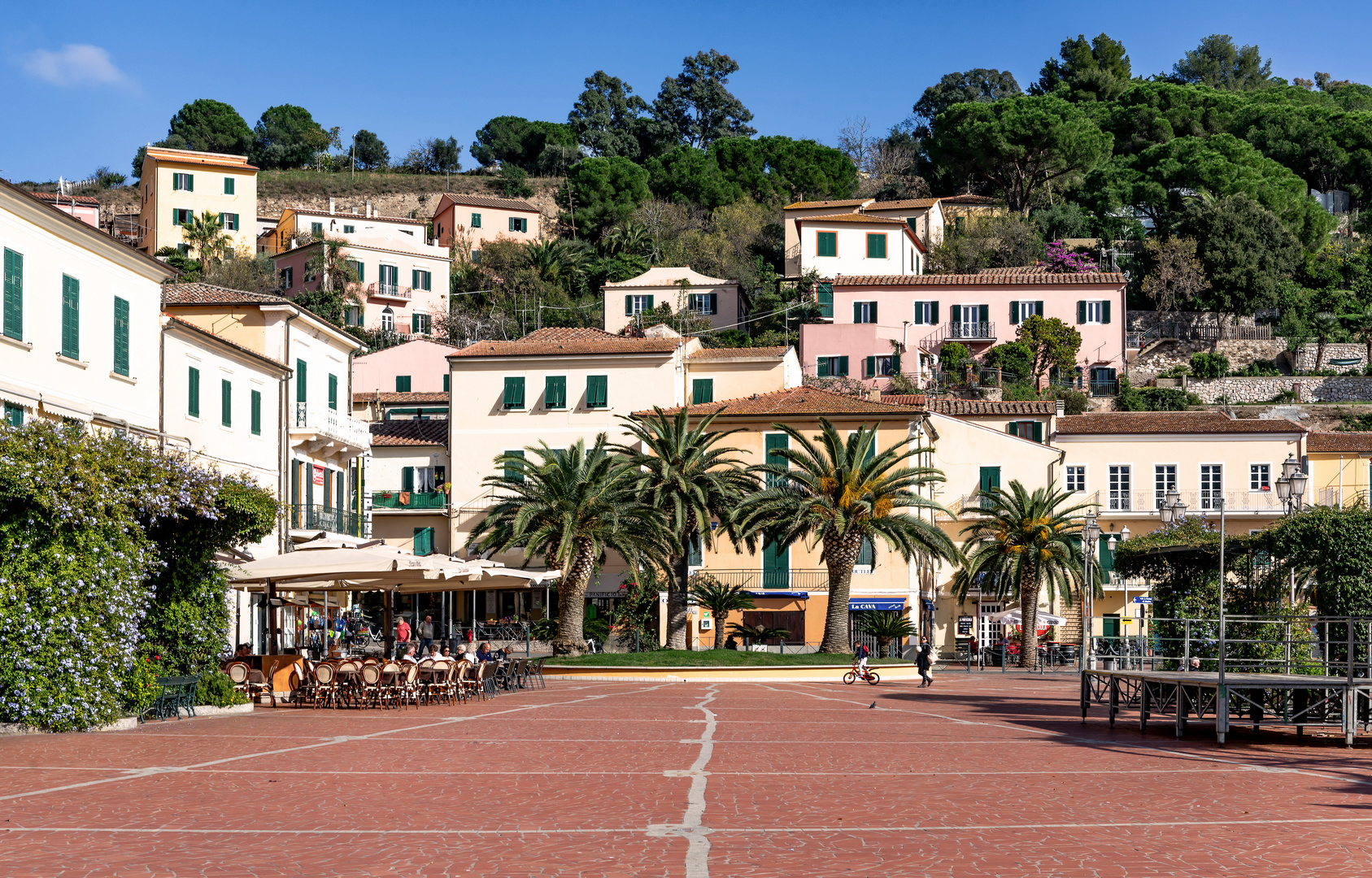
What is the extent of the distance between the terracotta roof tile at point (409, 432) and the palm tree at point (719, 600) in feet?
53.9

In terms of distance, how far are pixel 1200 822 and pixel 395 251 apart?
8177cm

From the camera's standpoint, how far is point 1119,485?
58000 millimetres

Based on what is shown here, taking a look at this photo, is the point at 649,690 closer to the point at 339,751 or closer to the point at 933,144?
the point at 339,751

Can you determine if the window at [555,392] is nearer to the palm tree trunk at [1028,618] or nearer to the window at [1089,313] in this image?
the palm tree trunk at [1028,618]

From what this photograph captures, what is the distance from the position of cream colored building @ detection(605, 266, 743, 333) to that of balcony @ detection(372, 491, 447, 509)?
83.0 ft

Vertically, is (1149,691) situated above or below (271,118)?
below

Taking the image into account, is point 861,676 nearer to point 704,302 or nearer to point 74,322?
point 74,322

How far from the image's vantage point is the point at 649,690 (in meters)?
30.8

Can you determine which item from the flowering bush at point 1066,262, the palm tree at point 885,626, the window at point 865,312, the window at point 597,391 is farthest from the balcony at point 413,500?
the flowering bush at point 1066,262

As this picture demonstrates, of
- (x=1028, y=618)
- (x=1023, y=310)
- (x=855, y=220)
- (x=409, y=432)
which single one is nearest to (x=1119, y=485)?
(x=1028, y=618)

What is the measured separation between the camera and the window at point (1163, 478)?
5781cm

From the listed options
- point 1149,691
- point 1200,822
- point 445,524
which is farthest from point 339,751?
point 445,524

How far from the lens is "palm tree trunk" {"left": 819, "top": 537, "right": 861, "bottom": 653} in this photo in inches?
1537

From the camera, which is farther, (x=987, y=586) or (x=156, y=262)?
(x=987, y=586)
